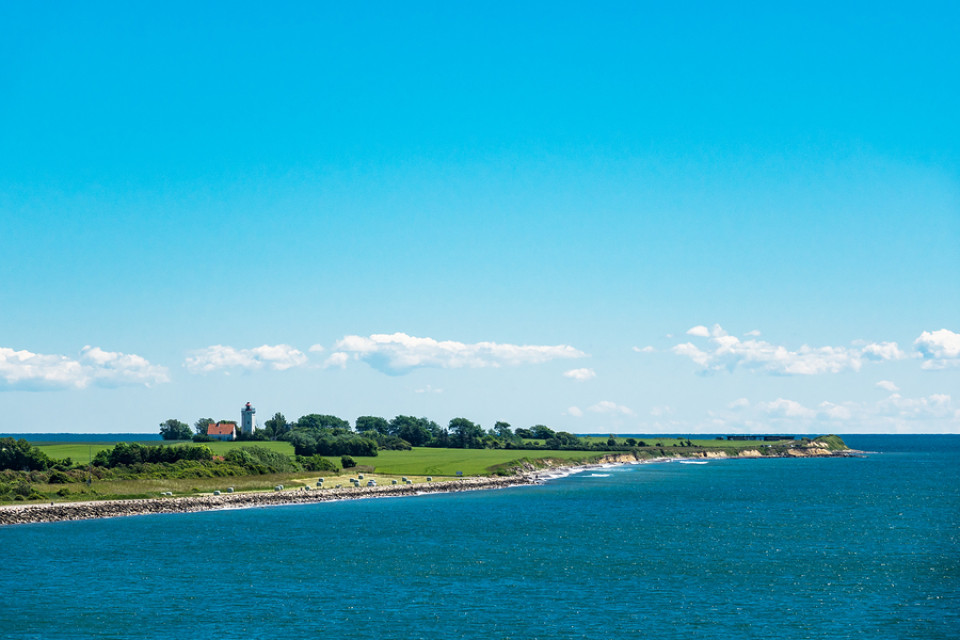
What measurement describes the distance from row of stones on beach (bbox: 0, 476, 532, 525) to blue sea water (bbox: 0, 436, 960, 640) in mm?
3469

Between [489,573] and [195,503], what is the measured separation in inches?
1794

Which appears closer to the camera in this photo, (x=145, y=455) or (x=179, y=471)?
(x=179, y=471)

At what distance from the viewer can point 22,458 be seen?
4092 inches

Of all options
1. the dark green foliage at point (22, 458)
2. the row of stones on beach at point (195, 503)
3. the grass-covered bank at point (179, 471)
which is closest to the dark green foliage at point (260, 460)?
the grass-covered bank at point (179, 471)

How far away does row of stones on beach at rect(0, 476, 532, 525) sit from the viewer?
75250 mm

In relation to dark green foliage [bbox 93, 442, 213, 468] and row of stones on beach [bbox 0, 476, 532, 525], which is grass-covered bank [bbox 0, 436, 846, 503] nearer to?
dark green foliage [bbox 93, 442, 213, 468]

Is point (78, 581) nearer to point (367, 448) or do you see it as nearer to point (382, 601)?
point (382, 601)

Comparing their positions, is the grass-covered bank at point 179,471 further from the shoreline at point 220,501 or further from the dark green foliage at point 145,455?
the shoreline at point 220,501

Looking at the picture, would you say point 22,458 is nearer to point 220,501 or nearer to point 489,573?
point 220,501

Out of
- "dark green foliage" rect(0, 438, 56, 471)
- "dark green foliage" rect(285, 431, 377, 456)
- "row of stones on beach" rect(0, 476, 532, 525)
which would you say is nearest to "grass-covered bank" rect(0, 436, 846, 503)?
"dark green foliage" rect(0, 438, 56, 471)

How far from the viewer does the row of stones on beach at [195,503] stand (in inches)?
2963

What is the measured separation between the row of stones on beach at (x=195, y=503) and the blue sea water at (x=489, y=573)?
3469mm

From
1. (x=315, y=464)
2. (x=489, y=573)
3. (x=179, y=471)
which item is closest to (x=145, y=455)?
(x=179, y=471)

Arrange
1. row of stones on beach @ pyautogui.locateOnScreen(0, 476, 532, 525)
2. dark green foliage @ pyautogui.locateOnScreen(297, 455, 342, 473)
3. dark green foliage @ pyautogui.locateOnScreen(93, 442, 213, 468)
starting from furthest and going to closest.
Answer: dark green foliage @ pyautogui.locateOnScreen(297, 455, 342, 473) → dark green foliage @ pyautogui.locateOnScreen(93, 442, 213, 468) → row of stones on beach @ pyautogui.locateOnScreen(0, 476, 532, 525)
